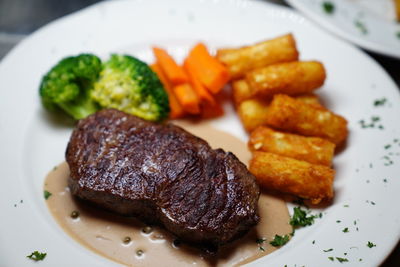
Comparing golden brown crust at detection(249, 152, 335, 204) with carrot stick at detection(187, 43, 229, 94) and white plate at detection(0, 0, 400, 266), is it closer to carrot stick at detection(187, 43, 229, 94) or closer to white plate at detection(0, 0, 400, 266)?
white plate at detection(0, 0, 400, 266)

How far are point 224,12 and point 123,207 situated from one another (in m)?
3.01

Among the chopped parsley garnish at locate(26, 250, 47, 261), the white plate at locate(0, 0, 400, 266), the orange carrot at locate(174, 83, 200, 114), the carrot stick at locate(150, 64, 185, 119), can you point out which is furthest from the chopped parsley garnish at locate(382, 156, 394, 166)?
the chopped parsley garnish at locate(26, 250, 47, 261)

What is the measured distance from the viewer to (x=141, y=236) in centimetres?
372

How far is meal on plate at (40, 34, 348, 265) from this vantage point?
357cm

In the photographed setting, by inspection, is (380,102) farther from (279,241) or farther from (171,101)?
(171,101)

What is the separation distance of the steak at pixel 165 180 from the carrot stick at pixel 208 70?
899 mm

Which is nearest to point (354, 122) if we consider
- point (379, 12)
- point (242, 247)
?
point (242, 247)

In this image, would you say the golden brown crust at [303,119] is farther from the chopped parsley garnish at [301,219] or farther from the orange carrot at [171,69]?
the orange carrot at [171,69]

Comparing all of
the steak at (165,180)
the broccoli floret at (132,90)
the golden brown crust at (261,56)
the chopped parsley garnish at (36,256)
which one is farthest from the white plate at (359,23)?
the chopped parsley garnish at (36,256)

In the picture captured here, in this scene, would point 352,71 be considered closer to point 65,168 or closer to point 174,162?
point 174,162

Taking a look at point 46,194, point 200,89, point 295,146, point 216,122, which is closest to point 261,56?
point 200,89

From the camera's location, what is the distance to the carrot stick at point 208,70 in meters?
4.68

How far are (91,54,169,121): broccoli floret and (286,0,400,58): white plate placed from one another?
2234 millimetres

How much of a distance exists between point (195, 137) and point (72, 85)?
140cm
